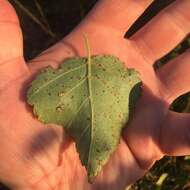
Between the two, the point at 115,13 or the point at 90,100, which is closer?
the point at 90,100

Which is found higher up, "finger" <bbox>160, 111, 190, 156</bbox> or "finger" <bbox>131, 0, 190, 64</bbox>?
"finger" <bbox>131, 0, 190, 64</bbox>

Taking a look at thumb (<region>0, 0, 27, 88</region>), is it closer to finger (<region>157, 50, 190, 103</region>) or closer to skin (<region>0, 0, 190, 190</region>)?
skin (<region>0, 0, 190, 190</region>)

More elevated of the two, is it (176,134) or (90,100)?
(90,100)

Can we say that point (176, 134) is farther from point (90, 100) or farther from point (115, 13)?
point (115, 13)

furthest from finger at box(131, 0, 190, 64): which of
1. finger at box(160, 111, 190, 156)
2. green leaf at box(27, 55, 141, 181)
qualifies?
finger at box(160, 111, 190, 156)

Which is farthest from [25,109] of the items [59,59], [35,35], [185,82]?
[35,35]

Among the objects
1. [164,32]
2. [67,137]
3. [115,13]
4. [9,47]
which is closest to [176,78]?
[164,32]

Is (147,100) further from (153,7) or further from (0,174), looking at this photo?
(153,7)
